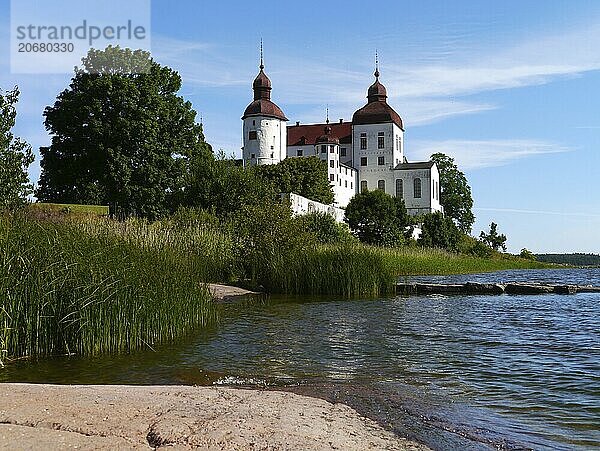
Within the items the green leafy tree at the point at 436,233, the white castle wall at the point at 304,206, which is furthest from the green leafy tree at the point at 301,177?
the green leafy tree at the point at 436,233

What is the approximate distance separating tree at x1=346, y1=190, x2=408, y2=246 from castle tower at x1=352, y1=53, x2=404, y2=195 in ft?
88.4

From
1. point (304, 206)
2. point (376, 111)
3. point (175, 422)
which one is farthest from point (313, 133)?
point (175, 422)

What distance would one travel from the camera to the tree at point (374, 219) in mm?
52625

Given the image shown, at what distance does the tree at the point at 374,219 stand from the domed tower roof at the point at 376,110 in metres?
29.5

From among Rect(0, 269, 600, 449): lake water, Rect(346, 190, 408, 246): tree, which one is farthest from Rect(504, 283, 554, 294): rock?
Rect(346, 190, 408, 246): tree

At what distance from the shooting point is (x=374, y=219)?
173 feet

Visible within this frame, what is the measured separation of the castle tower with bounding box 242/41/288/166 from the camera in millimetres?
74625

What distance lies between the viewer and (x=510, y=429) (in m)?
6.12

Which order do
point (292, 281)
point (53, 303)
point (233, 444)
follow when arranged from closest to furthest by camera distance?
point (233, 444), point (53, 303), point (292, 281)

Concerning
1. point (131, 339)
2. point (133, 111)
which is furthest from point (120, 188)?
point (131, 339)

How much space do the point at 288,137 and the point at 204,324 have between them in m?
74.8

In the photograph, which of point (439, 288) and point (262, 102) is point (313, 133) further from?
point (439, 288)

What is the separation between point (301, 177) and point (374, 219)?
9908 mm

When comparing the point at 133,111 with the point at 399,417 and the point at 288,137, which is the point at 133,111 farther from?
the point at 288,137
